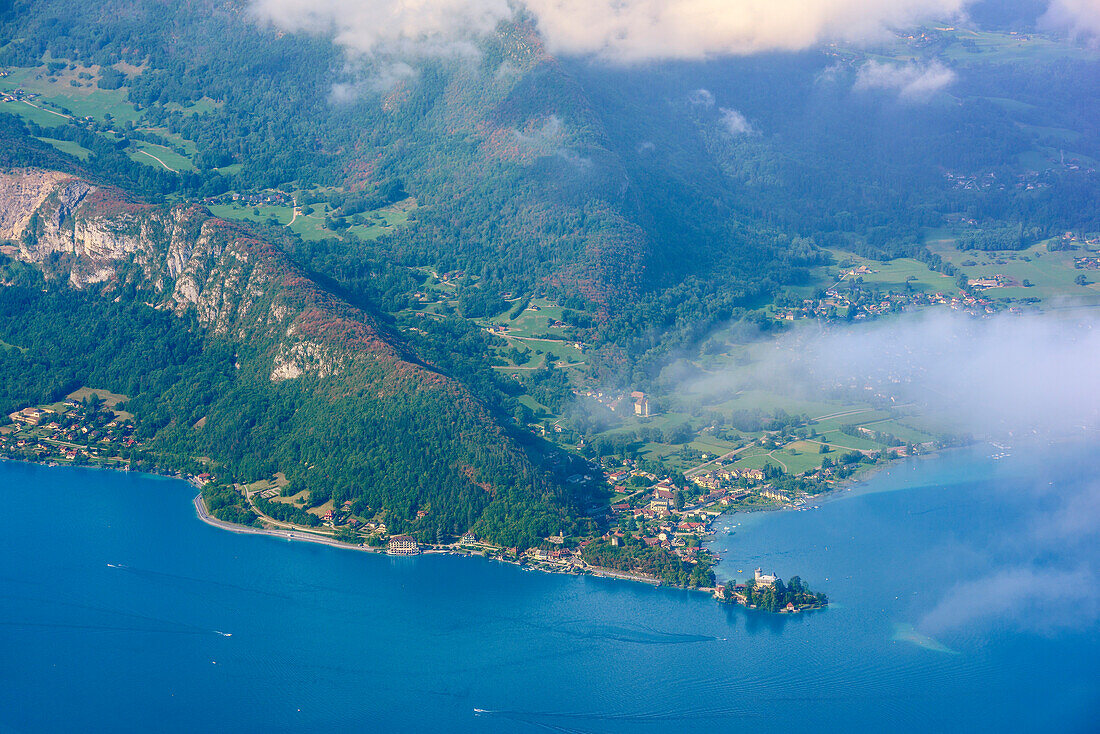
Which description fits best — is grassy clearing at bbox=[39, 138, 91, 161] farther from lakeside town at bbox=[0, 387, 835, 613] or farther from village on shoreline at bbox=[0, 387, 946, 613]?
lakeside town at bbox=[0, 387, 835, 613]

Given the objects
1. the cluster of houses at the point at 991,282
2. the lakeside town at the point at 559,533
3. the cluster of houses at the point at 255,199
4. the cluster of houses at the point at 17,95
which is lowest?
the lakeside town at the point at 559,533

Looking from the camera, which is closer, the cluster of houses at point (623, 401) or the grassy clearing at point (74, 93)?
the cluster of houses at point (623, 401)

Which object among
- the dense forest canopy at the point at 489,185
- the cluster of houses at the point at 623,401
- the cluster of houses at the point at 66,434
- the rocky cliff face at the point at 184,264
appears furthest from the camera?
the cluster of houses at the point at 623,401

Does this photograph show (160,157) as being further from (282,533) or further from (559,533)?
(559,533)

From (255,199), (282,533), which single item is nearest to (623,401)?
(282,533)

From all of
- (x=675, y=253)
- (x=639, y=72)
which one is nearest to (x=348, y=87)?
(x=639, y=72)

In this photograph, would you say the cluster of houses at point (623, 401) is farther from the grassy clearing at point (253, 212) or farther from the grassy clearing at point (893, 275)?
the grassy clearing at point (253, 212)

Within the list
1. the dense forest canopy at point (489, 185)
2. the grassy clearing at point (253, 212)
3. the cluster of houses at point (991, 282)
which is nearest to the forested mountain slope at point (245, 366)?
→ the dense forest canopy at point (489, 185)

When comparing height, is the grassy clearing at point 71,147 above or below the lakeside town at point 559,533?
above
